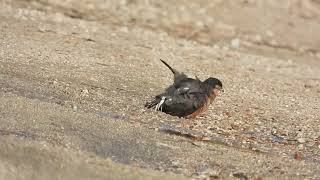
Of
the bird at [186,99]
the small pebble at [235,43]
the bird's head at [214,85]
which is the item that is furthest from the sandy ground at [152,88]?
the bird's head at [214,85]

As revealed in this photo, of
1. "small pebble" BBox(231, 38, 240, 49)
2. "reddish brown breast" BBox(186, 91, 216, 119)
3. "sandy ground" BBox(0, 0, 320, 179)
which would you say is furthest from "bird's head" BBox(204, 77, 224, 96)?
"small pebble" BBox(231, 38, 240, 49)

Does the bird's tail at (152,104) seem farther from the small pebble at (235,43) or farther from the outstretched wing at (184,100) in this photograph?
the small pebble at (235,43)

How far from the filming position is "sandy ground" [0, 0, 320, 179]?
310 inches

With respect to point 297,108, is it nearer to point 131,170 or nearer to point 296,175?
point 296,175

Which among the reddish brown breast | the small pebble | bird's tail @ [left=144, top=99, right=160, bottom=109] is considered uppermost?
the reddish brown breast

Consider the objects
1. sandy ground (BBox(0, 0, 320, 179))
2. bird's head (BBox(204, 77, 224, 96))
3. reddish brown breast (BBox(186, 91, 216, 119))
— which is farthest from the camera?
bird's head (BBox(204, 77, 224, 96))

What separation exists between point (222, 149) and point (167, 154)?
0.81 m

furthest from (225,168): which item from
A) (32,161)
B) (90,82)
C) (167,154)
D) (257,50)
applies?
(257,50)

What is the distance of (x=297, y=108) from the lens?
11.6 m

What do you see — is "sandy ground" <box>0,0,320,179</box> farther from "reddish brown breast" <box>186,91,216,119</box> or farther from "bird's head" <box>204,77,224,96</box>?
"bird's head" <box>204,77,224,96</box>

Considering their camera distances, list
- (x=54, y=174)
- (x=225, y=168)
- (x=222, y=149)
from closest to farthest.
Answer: (x=54, y=174)
(x=225, y=168)
(x=222, y=149)

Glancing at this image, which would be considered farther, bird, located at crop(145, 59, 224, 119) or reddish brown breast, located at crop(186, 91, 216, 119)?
reddish brown breast, located at crop(186, 91, 216, 119)

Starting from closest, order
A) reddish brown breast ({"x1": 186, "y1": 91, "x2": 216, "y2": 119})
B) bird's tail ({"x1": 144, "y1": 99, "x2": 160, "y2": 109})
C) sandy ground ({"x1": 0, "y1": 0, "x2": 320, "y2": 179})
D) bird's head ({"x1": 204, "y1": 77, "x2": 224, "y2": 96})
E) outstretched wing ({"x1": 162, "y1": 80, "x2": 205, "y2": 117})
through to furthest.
Answer: 1. sandy ground ({"x1": 0, "y1": 0, "x2": 320, "y2": 179})
2. outstretched wing ({"x1": 162, "y1": 80, "x2": 205, "y2": 117})
3. reddish brown breast ({"x1": 186, "y1": 91, "x2": 216, "y2": 119})
4. bird's tail ({"x1": 144, "y1": 99, "x2": 160, "y2": 109})
5. bird's head ({"x1": 204, "y1": 77, "x2": 224, "y2": 96})

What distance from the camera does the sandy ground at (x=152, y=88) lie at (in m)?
7.87
